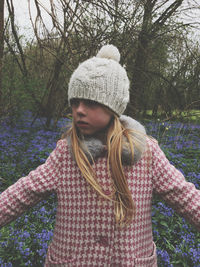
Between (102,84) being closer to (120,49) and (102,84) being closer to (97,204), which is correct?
(97,204)

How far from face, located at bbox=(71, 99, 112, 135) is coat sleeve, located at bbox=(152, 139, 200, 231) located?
313 millimetres

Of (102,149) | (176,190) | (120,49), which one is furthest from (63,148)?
(120,49)

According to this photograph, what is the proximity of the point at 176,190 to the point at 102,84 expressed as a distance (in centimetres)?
65

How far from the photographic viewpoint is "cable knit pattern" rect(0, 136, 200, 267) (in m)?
1.21

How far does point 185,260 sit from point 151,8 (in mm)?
4351

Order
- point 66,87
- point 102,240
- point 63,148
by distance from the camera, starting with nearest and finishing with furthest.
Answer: point 102,240
point 63,148
point 66,87

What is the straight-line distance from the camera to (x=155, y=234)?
2.86 m

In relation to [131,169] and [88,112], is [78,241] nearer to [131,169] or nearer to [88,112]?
[131,169]

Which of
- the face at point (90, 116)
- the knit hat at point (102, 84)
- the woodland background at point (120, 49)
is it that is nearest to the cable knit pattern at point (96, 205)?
the face at point (90, 116)

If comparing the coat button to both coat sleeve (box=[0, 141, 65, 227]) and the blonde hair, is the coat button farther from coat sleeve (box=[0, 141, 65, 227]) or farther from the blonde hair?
coat sleeve (box=[0, 141, 65, 227])

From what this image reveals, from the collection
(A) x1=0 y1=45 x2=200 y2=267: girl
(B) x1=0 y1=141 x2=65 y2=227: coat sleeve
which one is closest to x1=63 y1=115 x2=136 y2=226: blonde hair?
(A) x1=0 y1=45 x2=200 y2=267: girl

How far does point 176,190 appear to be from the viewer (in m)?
1.23

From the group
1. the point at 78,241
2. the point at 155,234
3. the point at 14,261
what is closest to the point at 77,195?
the point at 78,241

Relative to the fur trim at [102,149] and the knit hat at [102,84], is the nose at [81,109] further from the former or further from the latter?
the fur trim at [102,149]
